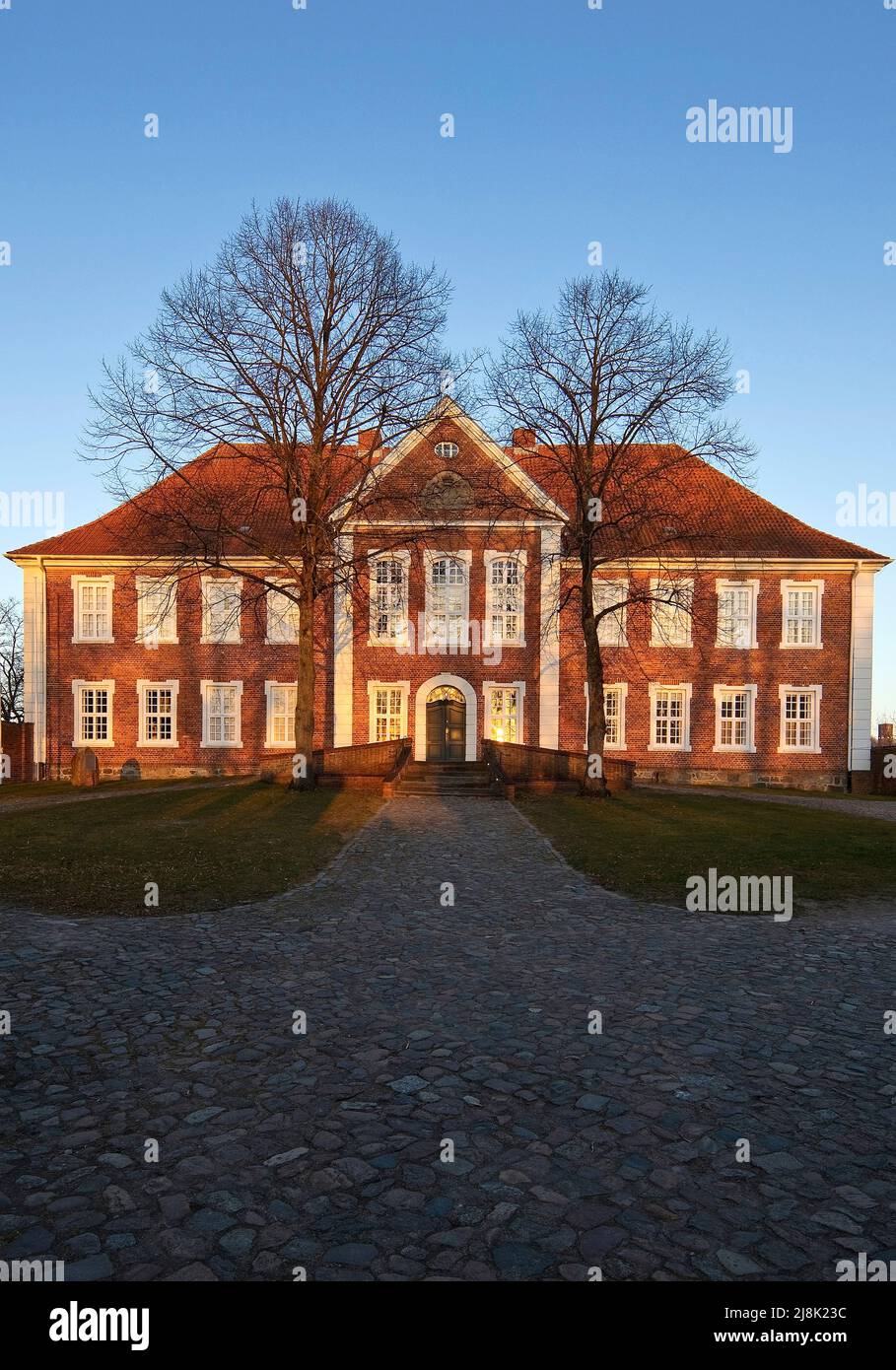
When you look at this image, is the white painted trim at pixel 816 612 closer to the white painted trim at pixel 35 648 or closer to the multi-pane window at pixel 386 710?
the multi-pane window at pixel 386 710

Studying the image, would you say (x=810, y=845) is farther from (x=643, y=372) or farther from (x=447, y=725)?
(x=447, y=725)

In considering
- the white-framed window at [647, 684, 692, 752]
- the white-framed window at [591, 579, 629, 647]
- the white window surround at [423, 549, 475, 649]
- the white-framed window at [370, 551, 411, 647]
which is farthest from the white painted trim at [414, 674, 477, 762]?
the white-framed window at [647, 684, 692, 752]

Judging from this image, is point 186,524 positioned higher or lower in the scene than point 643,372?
lower

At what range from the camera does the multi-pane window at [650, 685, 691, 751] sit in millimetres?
32562

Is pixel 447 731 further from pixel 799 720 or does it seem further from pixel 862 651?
pixel 862 651

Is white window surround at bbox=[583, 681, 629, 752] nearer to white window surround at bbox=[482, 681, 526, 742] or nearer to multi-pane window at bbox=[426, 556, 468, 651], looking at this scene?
white window surround at bbox=[482, 681, 526, 742]

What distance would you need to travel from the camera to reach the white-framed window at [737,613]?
32.4 m

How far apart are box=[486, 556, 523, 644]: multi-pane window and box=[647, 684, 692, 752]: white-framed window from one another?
5.77 meters

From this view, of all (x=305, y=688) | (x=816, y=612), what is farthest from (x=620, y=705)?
(x=305, y=688)

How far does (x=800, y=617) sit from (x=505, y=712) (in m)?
11.9

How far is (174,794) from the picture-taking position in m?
23.5

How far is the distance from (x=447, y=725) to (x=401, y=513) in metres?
7.97

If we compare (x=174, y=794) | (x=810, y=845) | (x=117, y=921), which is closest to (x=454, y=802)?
(x=174, y=794)

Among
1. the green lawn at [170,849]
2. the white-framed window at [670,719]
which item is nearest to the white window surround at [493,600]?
the white-framed window at [670,719]
